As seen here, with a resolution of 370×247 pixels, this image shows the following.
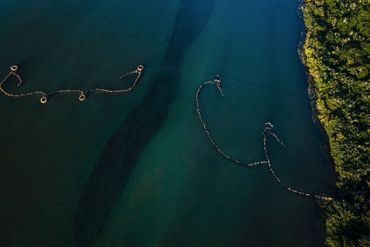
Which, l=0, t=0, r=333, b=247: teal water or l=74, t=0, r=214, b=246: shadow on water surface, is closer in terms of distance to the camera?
l=74, t=0, r=214, b=246: shadow on water surface

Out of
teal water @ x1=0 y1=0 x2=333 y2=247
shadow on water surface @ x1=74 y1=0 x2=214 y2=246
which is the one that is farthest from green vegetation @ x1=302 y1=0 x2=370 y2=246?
shadow on water surface @ x1=74 y1=0 x2=214 y2=246

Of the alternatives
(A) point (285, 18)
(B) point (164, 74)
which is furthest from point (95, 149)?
(A) point (285, 18)

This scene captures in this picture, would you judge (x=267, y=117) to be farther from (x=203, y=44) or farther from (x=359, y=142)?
(x=203, y=44)

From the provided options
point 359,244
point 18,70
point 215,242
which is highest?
point 18,70

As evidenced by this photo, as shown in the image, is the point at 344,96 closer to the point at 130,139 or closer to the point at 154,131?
the point at 154,131

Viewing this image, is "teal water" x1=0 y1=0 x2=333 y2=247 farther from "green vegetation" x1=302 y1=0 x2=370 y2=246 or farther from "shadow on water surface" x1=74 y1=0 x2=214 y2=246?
"green vegetation" x1=302 y1=0 x2=370 y2=246

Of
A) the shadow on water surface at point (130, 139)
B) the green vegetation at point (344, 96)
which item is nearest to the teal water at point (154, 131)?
the shadow on water surface at point (130, 139)
